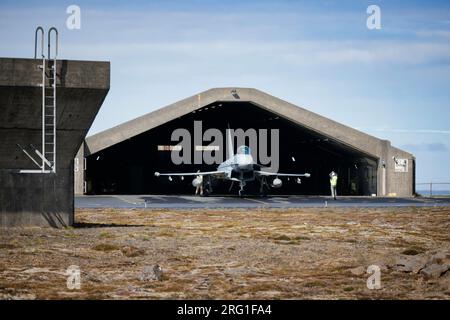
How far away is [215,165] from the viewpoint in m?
96.2

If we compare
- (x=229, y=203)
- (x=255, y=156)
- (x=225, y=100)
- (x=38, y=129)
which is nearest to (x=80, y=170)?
(x=225, y=100)

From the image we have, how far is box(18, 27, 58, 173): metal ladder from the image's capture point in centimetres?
2361

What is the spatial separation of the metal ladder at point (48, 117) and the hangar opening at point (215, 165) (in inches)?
1776

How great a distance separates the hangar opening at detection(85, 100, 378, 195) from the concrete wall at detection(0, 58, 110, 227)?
4477 cm

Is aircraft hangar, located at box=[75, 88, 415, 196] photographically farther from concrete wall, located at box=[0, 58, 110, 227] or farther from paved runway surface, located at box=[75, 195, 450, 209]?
concrete wall, located at box=[0, 58, 110, 227]

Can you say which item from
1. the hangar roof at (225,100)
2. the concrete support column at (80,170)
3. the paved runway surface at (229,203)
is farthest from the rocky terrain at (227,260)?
the concrete support column at (80,170)

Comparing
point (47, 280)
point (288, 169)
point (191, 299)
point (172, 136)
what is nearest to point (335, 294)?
point (191, 299)

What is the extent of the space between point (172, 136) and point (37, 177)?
59.6 metres

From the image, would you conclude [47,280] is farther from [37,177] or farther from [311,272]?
[37,177]

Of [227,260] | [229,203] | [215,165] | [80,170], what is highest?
[215,165]

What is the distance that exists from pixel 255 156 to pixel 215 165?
7507 mm

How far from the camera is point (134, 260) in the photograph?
18.2 meters

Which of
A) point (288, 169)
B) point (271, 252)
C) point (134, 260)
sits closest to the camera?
point (134, 260)

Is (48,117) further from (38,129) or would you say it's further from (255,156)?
(255,156)
